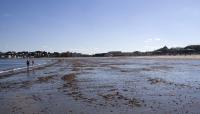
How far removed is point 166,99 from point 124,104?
8.33 feet

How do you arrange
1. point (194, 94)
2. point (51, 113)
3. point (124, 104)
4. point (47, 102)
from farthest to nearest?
point (194, 94)
point (47, 102)
point (124, 104)
point (51, 113)

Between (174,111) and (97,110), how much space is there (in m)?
2.96

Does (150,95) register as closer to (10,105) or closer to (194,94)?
(194,94)

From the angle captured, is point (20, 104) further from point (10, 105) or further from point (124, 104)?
point (124, 104)

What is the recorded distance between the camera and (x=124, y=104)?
46.2ft

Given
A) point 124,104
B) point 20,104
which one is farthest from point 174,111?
point 20,104

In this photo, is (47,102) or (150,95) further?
(150,95)

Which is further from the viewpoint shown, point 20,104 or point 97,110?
point 20,104

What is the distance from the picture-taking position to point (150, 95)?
55.9ft

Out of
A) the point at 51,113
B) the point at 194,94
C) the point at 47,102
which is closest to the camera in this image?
the point at 51,113

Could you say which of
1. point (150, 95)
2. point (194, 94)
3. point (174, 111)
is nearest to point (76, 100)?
point (150, 95)

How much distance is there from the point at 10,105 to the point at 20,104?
462 mm

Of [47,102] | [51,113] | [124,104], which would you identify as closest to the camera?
[51,113]

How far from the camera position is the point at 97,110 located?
12.7 meters
